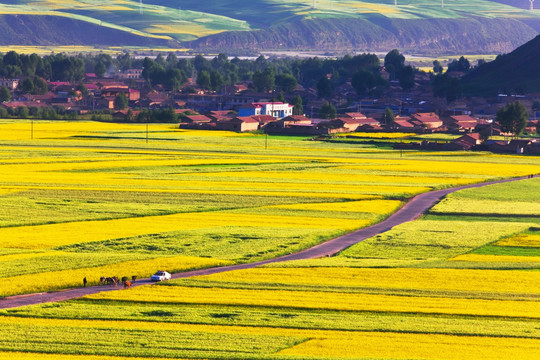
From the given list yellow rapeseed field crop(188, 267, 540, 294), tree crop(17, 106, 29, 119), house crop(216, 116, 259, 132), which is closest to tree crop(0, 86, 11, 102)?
tree crop(17, 106, 29, 119)

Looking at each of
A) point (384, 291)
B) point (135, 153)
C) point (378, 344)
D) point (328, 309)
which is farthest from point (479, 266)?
point (135, 153)

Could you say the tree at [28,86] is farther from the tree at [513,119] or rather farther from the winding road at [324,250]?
the winding road at [324,250]

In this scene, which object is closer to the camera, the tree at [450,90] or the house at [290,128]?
the house at [290,128]

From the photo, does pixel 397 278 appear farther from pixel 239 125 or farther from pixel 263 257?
pixel 239 125

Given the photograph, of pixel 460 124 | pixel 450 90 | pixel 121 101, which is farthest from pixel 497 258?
pixel 450 90

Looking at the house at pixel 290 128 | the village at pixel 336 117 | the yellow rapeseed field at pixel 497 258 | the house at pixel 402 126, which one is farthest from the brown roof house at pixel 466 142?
the yellow rapeseed field at pixel 497 258

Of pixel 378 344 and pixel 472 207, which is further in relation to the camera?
pixel 472 207

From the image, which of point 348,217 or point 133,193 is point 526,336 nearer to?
point 348,217
